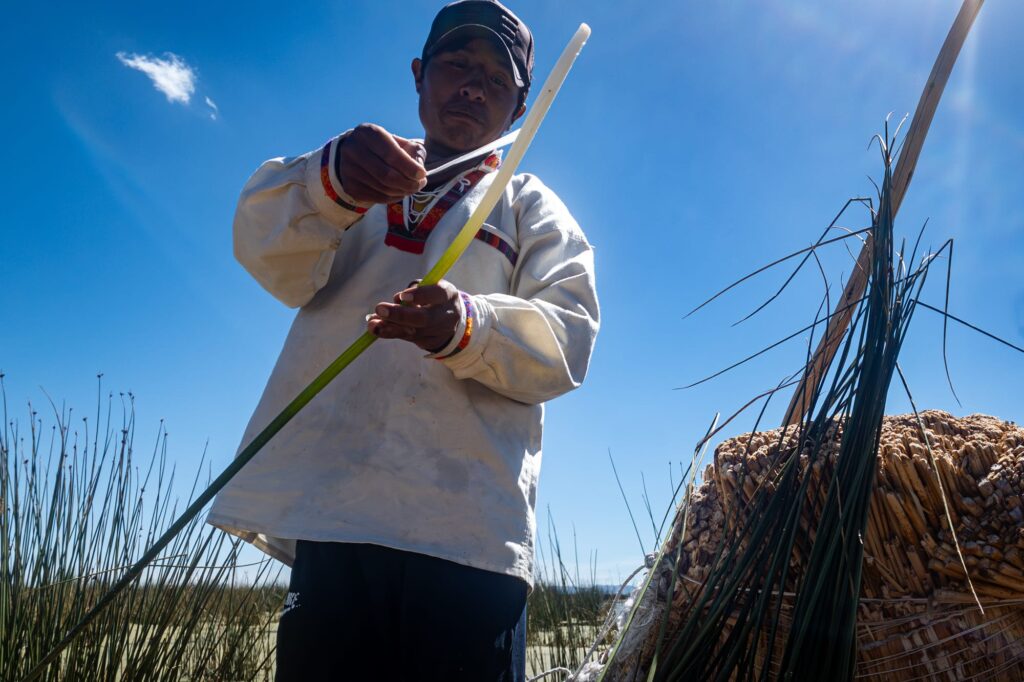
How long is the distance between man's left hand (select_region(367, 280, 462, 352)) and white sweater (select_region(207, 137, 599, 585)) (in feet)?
0.10

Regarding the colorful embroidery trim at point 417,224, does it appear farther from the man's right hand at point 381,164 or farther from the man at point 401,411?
the man's right hand at point 381,164

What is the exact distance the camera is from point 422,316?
84 centimetres

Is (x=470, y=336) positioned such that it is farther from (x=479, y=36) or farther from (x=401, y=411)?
(x=479, y=36)

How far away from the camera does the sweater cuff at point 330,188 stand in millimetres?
1014

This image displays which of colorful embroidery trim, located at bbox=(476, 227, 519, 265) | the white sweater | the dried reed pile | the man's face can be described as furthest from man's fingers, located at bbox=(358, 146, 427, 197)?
the dried reed pile

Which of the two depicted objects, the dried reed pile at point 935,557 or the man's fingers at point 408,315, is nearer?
the man's fingers at point 408,315

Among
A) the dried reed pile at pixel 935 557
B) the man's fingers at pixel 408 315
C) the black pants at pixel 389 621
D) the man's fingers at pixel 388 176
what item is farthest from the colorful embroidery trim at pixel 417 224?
the dried reed pile at pixel 935 557

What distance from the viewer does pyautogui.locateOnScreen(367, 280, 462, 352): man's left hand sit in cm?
82

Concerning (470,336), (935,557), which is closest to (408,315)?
(470,336)

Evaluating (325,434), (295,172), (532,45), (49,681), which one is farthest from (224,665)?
(532,45)

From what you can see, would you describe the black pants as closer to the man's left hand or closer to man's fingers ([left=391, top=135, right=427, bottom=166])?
the man's left hand

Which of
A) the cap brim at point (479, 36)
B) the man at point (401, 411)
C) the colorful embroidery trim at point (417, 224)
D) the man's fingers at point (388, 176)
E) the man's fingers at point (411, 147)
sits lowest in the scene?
the man at point (401, 411)

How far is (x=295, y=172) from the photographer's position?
108cm

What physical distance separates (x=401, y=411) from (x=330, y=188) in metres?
0.33
